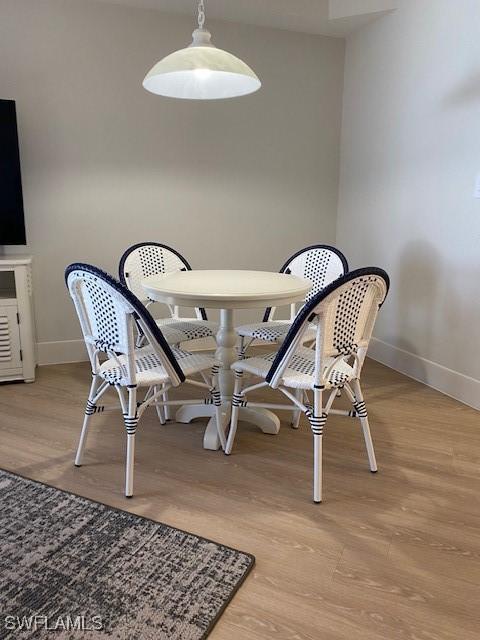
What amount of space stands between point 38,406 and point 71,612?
1.56m

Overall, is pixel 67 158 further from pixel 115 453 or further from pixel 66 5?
pixel 115 453

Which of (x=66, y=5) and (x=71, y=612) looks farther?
(x=66, y=5)

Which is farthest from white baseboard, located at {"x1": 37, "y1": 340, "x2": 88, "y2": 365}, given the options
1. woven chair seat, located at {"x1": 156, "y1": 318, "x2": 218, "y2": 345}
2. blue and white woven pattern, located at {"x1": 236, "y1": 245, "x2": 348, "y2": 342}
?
blue and white woven pattern, located at {"x1": 236, "y1": 245, "x2": 348, "y2": 342}

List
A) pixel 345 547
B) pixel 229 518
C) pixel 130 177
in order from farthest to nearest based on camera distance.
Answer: pixel 130 177 → pixel 229 518 → pixel 345 547

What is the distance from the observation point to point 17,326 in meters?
2.95

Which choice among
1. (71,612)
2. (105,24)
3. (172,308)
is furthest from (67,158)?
(71,612)

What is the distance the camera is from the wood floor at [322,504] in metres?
1.31

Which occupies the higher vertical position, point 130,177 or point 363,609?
point 130,177

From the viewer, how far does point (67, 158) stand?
325 centimetres

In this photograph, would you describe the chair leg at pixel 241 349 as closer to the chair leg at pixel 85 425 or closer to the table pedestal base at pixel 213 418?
the table pedestal base at pixel 213 418

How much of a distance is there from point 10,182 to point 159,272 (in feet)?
3.49

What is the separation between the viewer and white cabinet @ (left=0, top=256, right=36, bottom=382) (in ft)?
9.47

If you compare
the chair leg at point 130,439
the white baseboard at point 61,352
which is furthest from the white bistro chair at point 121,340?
the white baseboard at point 61,352

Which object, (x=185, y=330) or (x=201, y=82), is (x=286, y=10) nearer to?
(x=201, y=82)
